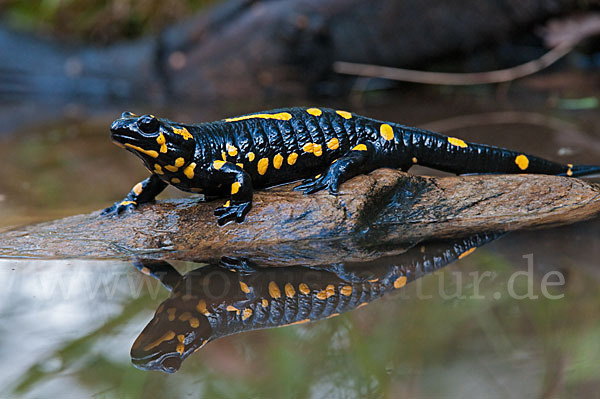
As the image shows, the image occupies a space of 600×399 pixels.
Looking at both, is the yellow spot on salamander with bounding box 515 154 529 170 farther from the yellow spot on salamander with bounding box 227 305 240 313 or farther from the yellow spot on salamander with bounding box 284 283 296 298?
the yellow spot on salamander with bounding box 227 305 240 313

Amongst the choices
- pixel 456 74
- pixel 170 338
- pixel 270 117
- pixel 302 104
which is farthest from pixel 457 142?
pixel 456 74

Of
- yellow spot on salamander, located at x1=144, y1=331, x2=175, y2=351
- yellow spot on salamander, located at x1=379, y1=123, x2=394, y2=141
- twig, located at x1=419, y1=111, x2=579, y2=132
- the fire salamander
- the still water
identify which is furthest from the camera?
twig, located at x1=419, y1=111, x2=579, y2=132

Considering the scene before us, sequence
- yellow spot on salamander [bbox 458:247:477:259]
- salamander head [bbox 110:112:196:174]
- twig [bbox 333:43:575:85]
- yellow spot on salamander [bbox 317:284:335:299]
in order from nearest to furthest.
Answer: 1. yellow spot on salamander [bbox 317:284:335:299]
2. yellow spot on salamander [bbox 458:247:477:259]
3. salamander head [bbox 110:112:196:174]
4. twig [bbox 333:43:575:85]

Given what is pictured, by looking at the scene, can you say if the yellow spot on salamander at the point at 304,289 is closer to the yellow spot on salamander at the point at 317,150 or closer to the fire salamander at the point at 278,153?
the fire salamander at the point at 278,153

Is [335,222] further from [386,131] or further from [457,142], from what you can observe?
[457,142]

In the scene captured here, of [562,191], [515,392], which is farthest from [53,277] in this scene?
[562,191]

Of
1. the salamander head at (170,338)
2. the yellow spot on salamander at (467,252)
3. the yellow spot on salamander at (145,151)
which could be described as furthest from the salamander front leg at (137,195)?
the yellow spot on salamander at (467,252)

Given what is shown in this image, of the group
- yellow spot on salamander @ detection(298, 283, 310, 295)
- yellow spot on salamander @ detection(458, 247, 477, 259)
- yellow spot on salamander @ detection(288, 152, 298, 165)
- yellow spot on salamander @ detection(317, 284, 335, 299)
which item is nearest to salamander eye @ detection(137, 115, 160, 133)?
yellow spot on salamander @ detection(288, 152, 298, 165)
